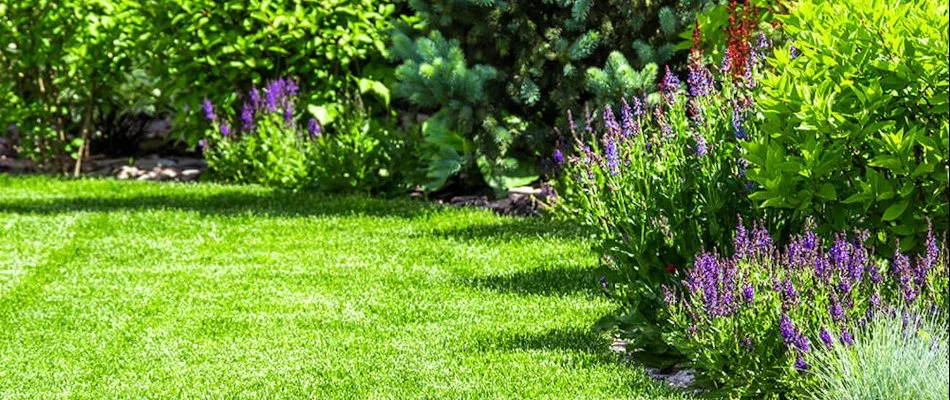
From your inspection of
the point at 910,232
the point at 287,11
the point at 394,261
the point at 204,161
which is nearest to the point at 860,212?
the point at 910,232

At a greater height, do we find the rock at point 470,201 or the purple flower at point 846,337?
the purple flower at point 846,337

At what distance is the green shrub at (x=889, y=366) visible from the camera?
4285 mm

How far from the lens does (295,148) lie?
10359 millimetres

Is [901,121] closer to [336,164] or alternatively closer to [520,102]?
[520,102]

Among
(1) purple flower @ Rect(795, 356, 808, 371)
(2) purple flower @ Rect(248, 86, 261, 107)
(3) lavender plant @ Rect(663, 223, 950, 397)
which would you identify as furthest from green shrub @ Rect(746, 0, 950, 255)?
(2) purple flower @ Rect(248, 86, 261, 107)

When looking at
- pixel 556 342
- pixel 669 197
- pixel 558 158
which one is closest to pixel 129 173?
pixel 558 158

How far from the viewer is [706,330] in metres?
4.91

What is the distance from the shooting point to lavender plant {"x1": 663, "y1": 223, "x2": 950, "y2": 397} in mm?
4668

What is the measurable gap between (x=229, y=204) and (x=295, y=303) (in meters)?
2.94

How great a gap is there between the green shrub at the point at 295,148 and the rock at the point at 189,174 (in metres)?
0.28

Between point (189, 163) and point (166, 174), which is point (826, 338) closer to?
point (166, 174)

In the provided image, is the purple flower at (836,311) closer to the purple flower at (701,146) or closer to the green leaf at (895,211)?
the green leaf at (895,211)

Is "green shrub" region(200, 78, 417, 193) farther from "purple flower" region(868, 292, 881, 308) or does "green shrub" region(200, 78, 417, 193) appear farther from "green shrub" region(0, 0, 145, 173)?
"purple flower" region(868, 292, 881, 308)

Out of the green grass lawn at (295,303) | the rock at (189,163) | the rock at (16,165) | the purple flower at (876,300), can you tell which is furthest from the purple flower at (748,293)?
the rock at (16,165)
